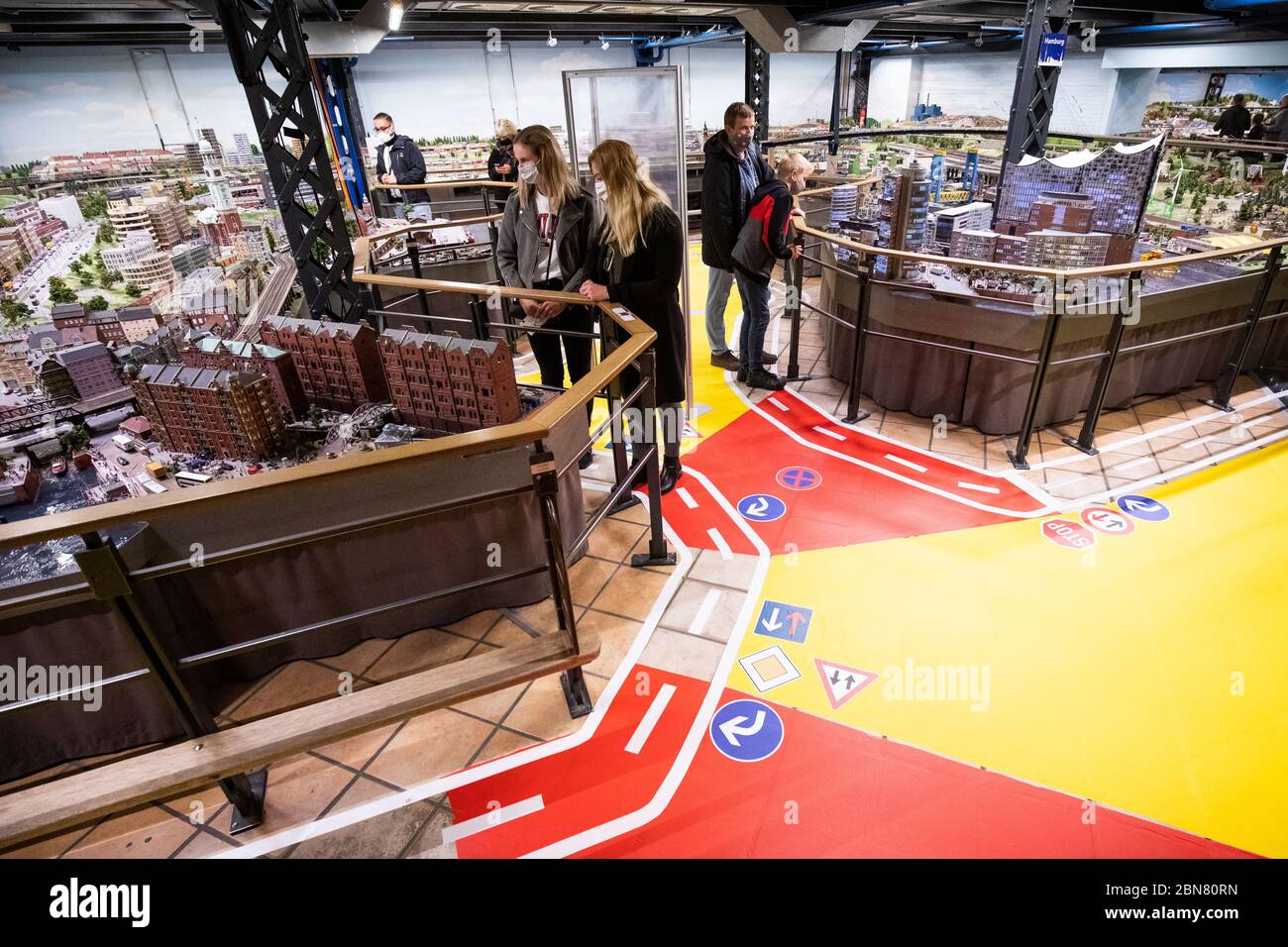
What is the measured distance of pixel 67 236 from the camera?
3623mm

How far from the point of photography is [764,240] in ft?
14.2

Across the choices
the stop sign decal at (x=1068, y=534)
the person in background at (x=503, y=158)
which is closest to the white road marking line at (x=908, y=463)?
the stop sign decal at (x=1068, y=534)

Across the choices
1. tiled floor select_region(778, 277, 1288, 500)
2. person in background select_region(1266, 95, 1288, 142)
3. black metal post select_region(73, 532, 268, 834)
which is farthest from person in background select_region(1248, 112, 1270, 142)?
black metal post select_region(73, 532, 268, 834)

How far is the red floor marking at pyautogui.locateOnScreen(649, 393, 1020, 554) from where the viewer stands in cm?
337

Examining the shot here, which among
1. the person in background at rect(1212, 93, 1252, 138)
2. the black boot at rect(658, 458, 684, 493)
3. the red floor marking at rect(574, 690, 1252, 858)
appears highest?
the person in background at rect(1212, 93, 1252, 138)

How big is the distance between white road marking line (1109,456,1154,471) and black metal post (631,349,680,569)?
286 cm

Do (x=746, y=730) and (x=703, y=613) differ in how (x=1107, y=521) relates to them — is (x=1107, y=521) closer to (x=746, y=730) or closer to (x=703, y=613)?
(x=703, y=613)

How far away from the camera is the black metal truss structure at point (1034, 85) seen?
5.33m

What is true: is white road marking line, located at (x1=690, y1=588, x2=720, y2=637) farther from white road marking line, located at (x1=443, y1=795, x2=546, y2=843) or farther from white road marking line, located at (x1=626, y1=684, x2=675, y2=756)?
white road marking line, located at (x1=443, y1=795, x2=546, y2=843)

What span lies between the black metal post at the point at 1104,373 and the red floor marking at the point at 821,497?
781mm

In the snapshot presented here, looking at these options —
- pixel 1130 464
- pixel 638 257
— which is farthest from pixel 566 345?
pixel 1130 464

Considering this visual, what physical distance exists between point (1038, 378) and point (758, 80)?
22.3ft
